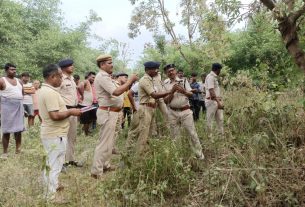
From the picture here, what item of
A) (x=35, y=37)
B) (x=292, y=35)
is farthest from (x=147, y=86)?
(x=35, y=37)

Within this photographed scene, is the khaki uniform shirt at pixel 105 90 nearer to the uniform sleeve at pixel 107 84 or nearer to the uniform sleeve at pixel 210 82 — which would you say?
the uniform sleeve at pixel 107 84

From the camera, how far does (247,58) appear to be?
17016 millimetres

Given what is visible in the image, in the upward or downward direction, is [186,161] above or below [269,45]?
below

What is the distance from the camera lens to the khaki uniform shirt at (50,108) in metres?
4.04

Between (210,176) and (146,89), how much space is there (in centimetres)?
195

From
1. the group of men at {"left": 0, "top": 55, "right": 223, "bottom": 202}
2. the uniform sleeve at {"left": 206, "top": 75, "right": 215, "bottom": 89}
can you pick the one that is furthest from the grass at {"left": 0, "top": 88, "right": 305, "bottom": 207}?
the uniform sleeve at {"left": 206, "top": 75, "right": 215, "bottom": 89}

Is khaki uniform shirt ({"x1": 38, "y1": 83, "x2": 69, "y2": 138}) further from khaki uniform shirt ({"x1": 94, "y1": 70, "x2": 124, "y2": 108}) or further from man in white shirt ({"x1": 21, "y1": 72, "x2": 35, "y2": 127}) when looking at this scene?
man in white shirt ({"x1": 21, "y1": 72, "x2": 35, "y2": 127})

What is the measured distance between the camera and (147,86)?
545 cm

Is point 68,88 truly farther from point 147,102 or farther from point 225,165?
point 225,165

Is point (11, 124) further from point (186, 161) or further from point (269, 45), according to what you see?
point (269, 45)

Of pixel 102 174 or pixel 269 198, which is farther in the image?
pixel 102 174

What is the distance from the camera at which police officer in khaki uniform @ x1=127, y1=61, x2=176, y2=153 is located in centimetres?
536

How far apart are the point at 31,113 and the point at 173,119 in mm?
5046

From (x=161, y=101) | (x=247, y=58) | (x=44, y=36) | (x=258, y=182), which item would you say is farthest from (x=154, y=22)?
(x=44, y=36)
